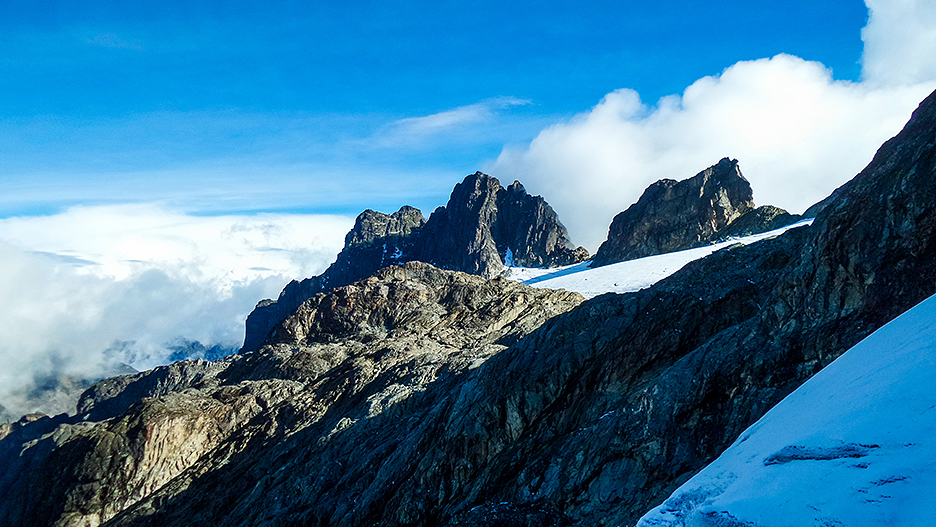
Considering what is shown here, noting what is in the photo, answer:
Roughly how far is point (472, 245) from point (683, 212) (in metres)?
75.9

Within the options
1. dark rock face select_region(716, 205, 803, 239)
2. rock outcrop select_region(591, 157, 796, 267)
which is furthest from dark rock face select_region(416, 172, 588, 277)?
dark rock face select_region(716, 205, 803, 239)

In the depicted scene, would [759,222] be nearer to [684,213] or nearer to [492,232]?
[684,213]

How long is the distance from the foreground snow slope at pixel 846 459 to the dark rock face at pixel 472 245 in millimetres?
145830

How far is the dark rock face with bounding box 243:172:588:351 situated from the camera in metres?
166

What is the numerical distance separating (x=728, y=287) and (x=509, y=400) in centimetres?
1374

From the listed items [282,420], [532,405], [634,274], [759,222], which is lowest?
[282,420]

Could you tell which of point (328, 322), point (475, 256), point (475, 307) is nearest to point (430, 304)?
point (475, 307)

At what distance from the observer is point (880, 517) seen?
17.9ft

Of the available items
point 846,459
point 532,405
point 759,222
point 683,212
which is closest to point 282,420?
point 532,405

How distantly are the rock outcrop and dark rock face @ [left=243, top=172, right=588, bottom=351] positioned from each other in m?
37.9

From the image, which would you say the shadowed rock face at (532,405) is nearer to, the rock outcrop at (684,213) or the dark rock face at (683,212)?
the rock outcrop at (684,213)

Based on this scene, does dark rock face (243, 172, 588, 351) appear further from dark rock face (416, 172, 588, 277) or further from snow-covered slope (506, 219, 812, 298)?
snow-covered slope (506, 219, 812, 298)

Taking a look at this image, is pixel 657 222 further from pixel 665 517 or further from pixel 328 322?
pixel 665 517

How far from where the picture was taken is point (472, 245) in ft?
547
